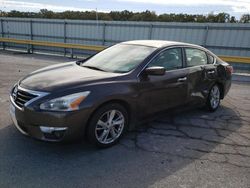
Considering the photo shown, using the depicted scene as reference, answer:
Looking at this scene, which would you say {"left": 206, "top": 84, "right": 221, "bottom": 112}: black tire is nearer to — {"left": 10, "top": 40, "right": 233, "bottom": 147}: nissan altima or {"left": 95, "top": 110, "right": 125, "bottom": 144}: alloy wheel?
{"left": 10, "top": 40, "right": 233, "bottom": 147}: nissan altima

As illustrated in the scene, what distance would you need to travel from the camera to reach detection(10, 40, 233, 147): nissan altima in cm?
334

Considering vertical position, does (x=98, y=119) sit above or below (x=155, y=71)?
below

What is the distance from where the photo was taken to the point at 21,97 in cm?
357

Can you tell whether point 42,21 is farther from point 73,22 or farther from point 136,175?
point 136,175

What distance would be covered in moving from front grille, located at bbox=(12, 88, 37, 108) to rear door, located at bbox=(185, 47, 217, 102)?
299 cm

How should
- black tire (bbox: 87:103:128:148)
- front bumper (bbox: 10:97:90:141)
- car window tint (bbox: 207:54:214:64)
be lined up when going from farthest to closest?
car window tint (bbox: 207:54:214:64)
black tire (bbox: 87:103:128:148)
front bumper (bbox: 10:97:90:141)

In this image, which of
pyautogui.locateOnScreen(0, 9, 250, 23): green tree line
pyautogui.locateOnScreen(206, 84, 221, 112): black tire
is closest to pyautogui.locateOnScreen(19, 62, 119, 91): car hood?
pyautogui.locateOnScreen(206, 84, 221, 112): black tire

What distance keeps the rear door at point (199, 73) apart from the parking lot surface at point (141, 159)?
72cm

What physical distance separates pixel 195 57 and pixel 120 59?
1.79 m

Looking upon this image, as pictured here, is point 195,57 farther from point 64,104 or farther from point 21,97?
point 21,97

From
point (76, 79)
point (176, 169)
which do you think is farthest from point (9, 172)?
point (176, 169)

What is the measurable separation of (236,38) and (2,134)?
1284cm

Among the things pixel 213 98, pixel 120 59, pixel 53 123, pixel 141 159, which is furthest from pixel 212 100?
pixel 53 123

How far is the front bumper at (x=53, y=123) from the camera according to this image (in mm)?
3293
